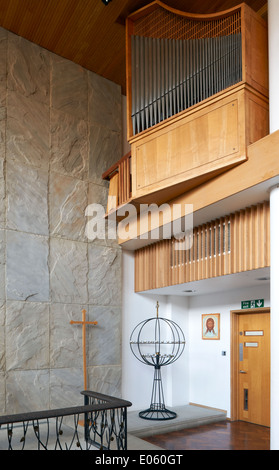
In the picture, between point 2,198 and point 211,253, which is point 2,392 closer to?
point 2,198

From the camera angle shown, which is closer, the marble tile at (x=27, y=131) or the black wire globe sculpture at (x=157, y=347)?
the marble tile at (x=27, y=131)

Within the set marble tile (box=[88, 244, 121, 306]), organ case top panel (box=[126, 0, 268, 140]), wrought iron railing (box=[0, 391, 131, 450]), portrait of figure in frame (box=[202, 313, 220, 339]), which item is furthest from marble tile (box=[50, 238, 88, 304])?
portrait of figure in frame (box=[202, 313, 220, 339])

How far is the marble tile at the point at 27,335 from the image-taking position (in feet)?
21.2

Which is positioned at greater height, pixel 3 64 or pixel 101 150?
pixel 3 64

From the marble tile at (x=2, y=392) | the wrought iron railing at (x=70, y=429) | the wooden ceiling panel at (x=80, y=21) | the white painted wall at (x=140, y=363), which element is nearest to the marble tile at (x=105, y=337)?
the white painted wall at (x=140, y=363)

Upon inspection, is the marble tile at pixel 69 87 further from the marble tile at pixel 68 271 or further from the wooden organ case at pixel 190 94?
the marble tile at pixel 68 271

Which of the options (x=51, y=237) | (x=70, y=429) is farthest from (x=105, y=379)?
(x=51, y=237)

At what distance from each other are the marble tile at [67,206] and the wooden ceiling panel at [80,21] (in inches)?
85.5

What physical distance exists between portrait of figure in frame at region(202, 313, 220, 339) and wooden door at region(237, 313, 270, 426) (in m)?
0.47

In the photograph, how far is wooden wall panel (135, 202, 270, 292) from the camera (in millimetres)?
5691

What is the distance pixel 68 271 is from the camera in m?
7.29

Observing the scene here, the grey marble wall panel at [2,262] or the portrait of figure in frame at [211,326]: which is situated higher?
the grey marble wall panel at [2,262]

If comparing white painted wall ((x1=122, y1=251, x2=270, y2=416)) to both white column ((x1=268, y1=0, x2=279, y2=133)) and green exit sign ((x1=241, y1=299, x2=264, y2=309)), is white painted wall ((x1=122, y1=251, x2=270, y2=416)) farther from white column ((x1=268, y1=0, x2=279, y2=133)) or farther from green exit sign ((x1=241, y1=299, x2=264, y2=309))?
white column ((x1=268, y1=0, x2=279, y2=133))

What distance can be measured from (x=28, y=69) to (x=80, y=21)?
1.12m
